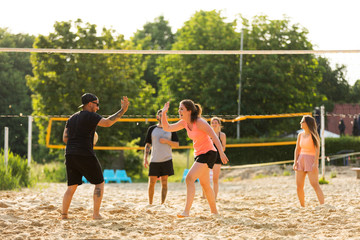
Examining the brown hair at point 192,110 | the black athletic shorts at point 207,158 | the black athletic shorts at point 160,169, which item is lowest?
the black athletic shorts at point 160,169

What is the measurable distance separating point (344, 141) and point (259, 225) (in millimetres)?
16704

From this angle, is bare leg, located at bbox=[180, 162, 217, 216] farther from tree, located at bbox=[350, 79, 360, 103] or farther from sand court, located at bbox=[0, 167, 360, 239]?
tree, located at bbox=[350, 79, 360, 103]

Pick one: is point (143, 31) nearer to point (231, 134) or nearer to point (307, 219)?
point (231, 134)

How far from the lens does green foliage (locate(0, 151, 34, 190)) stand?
8.77 meters

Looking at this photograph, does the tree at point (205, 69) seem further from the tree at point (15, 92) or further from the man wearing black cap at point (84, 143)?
the man wearing black cap at point (84, 143)

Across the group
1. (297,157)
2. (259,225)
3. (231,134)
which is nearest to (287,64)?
(231,134)

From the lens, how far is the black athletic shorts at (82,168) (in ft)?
16.0

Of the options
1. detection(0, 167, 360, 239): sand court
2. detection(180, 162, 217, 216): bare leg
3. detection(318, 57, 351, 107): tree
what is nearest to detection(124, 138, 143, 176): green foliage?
detection(318, 57, 351, 107): tree

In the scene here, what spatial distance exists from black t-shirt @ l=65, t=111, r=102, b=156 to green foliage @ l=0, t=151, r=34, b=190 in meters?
4.36

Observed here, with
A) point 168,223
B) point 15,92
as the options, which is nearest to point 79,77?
point 15,92

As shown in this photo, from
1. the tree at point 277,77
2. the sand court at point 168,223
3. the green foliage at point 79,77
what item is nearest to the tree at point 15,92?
the green foliage at point 79,77

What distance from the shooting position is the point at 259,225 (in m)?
4.71

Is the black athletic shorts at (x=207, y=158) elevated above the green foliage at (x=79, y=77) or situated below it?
below

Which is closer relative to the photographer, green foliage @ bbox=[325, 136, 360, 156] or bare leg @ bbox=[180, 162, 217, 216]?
bare leg @ bbox=[180, 162, 217, 216]
